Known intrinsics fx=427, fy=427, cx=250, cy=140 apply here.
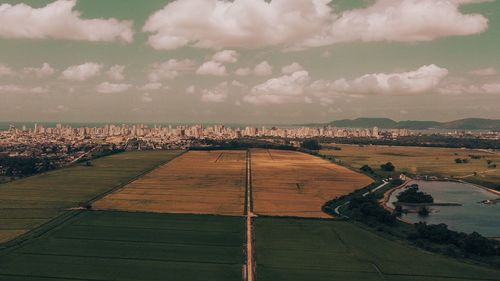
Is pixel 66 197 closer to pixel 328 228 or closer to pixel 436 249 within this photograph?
pixel 328 228

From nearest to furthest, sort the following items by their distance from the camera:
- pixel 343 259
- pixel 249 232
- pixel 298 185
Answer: pixel 343 259, pixel 249 232, pixel 298 185

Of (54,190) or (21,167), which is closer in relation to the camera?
(54,190)

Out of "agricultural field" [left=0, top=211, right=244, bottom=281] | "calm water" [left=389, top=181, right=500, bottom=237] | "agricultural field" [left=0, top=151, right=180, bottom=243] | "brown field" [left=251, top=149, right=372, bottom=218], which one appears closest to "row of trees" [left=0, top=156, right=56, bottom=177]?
"agricultural field" [left=0, top=151, right=180, bottom=243]

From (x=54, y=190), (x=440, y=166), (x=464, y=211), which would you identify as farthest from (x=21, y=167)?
(x=440, y=166)

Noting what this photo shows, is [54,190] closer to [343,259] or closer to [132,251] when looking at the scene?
[132,251]

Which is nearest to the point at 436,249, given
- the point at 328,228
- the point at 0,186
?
the point at 328,228
